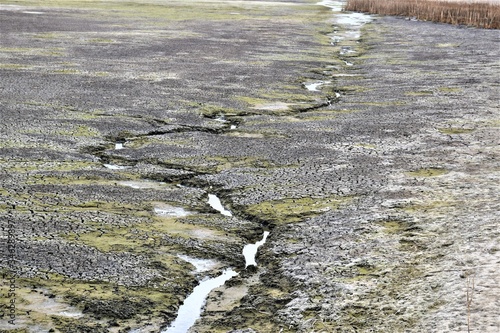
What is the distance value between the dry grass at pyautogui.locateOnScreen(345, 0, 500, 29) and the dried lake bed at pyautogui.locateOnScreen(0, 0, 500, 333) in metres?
16.7

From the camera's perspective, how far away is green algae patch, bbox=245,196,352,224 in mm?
5457

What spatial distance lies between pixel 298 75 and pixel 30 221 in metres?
9.24

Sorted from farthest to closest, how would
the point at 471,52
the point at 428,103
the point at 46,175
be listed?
the point at 471,52
the point at 428,103
the point at 46,175

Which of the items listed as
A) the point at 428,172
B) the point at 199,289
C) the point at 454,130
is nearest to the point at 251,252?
the point at 199,289

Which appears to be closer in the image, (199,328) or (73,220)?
(199,328)

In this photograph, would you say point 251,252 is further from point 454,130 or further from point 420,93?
point 420,93

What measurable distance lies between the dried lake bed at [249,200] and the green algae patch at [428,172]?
1.3 inches

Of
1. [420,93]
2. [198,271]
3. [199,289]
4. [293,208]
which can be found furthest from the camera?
[420,93]

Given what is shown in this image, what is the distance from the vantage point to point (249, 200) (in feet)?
19.2

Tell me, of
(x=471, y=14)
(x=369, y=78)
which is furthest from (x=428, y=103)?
(x=471, y=14)

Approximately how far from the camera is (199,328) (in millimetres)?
3758

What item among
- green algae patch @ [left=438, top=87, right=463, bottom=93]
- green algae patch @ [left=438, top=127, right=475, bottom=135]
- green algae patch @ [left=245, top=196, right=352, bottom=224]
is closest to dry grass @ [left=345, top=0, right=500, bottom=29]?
green algae patch @ [left=438, top=87, right=463, bottom=93]

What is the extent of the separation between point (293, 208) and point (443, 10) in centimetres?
2798

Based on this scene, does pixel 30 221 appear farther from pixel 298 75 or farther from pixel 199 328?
pixel 298 75
